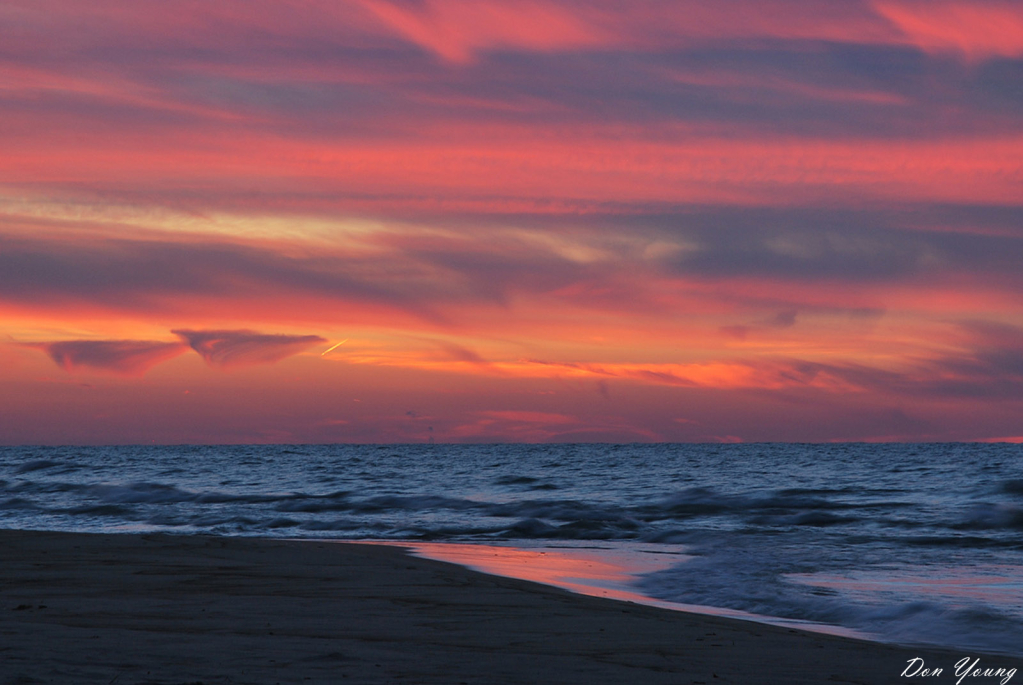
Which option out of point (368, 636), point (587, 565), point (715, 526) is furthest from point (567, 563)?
point (715, 526)

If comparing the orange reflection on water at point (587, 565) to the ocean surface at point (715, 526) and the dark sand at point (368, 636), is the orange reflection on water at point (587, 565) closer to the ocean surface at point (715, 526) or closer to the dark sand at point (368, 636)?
the ocean surface at point (715, 526)

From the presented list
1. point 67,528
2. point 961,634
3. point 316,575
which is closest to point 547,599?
point 316,575

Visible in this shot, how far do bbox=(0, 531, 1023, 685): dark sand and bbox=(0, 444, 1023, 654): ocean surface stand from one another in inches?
106

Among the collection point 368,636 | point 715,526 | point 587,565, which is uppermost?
point 368,636

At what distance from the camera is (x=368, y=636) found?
25.2 feet

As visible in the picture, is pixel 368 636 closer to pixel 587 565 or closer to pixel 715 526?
pixel 587 565

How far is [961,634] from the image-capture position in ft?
32.5

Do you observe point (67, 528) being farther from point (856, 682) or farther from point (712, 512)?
point (856, 682)

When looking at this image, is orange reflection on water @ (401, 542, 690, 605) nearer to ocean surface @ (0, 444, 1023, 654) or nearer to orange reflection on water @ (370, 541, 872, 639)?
orange reflection on water @ (370, 541, 872, 639)

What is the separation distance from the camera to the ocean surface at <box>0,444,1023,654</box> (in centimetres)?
1185

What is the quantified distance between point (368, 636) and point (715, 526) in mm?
19671

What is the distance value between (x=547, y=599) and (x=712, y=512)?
21636 millimetres

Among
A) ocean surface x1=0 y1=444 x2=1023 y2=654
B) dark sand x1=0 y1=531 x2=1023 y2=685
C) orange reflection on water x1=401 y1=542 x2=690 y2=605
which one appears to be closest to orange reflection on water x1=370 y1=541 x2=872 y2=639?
orange reflection on water x1=401 y1=542 x2=690 y2=605

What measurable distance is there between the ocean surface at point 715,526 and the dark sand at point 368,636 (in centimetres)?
269
